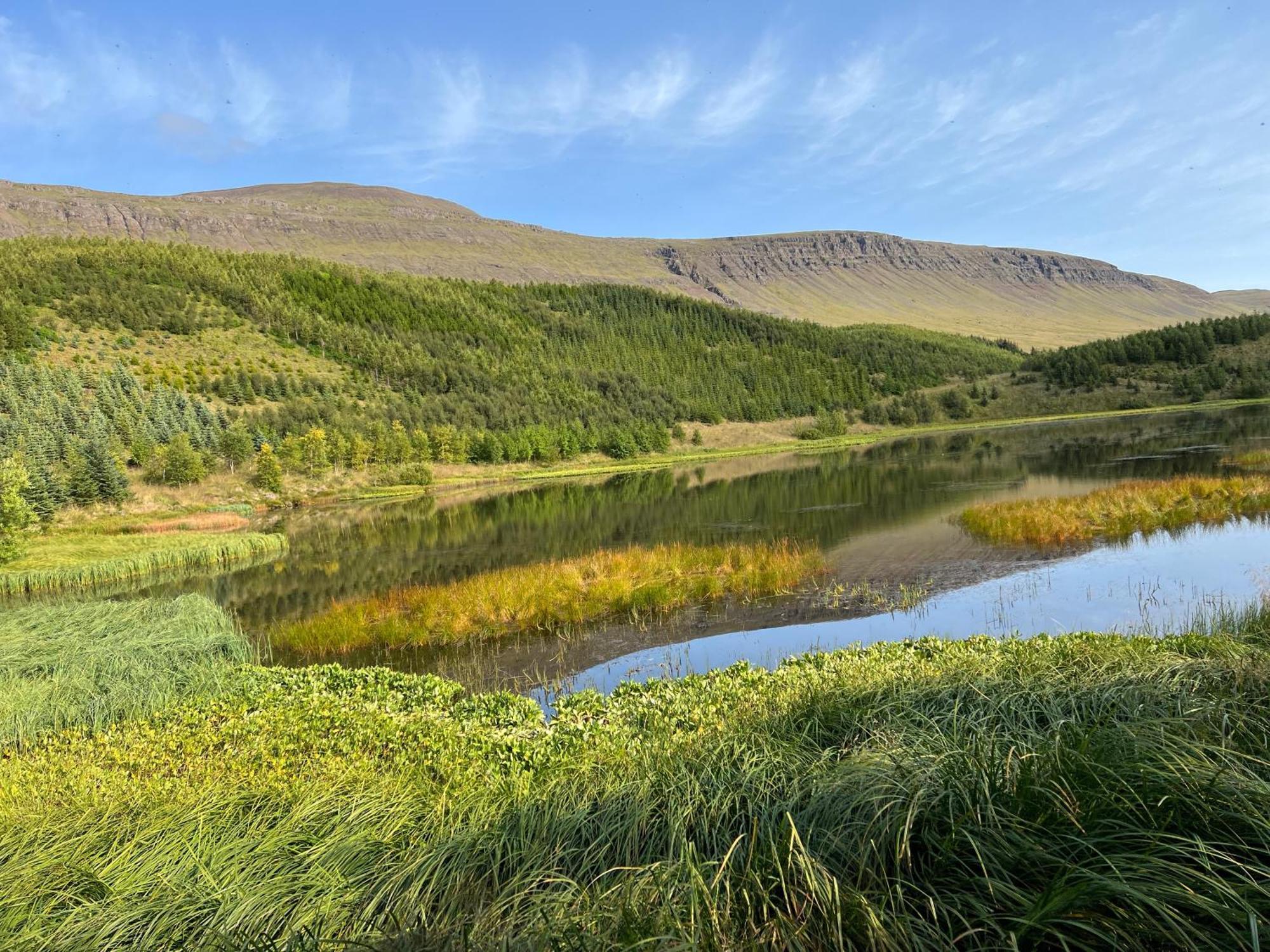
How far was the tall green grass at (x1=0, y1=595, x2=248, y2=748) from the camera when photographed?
28.6ft

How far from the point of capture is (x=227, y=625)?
14.2m

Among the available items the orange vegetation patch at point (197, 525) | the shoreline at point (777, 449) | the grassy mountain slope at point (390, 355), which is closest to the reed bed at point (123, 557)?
the orange vegetation patch at point (197, 525)

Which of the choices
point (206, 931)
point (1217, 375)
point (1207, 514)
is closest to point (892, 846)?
point (206, 931)

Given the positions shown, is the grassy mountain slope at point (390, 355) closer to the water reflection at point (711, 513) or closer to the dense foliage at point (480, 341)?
the dense foliage at point (480, 341)

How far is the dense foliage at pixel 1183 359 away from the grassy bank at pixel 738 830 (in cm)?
11883

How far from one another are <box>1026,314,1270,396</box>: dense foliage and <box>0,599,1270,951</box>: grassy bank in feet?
390

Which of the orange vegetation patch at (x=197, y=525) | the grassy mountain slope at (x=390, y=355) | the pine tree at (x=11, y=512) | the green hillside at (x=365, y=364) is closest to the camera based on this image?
the pine tree at (x=11, y=512)

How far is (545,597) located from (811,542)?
35.9 ft

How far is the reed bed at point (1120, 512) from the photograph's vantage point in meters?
21.9

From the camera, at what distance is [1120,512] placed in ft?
77.5

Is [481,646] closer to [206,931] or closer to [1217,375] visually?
[206,931]

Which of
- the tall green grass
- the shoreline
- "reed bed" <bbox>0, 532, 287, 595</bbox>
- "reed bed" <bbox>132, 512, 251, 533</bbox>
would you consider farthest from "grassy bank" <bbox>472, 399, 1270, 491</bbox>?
the tall green grass

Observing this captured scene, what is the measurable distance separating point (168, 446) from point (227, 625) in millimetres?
53554

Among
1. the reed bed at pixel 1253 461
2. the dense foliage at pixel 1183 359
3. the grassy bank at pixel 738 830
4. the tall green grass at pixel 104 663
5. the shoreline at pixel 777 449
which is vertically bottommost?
the shoreline at pixel 777 449
